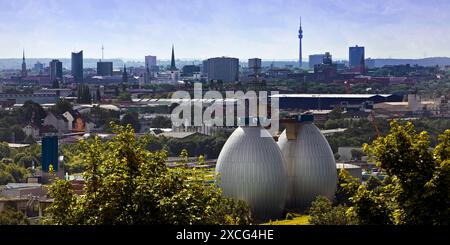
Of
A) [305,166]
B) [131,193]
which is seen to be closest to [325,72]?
[305,166]

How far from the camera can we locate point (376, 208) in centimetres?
890

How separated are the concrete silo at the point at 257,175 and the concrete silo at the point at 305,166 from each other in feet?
3.92

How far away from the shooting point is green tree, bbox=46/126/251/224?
311 inches

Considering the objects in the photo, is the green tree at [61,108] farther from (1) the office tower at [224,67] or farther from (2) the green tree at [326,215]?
(1) the office tower at [224,67]

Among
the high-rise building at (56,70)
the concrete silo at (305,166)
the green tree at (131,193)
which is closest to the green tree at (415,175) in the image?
the green tree at (131,193)

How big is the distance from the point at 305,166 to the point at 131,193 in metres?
19.1

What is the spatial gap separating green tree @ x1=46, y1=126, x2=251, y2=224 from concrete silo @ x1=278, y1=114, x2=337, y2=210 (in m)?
16.9

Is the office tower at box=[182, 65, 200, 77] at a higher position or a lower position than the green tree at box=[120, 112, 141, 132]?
higher

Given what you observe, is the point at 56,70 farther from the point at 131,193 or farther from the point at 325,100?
the point at 131,193

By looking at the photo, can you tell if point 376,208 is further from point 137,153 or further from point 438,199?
point 137,153

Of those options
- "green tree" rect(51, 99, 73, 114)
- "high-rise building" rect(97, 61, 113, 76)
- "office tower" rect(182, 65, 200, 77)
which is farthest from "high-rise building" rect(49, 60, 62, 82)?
"green tree" rect(51, 99, 73, 114)

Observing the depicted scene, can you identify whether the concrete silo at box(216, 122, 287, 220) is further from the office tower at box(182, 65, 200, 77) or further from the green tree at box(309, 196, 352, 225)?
the office tower at box(182, 65, 200, 77)

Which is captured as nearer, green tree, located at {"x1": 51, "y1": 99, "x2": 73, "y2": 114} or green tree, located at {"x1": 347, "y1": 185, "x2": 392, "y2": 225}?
green tree, located at {"x1": 347, "y1": 185, "x2": 392, "y2": 225}

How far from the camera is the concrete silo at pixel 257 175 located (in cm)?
2538
